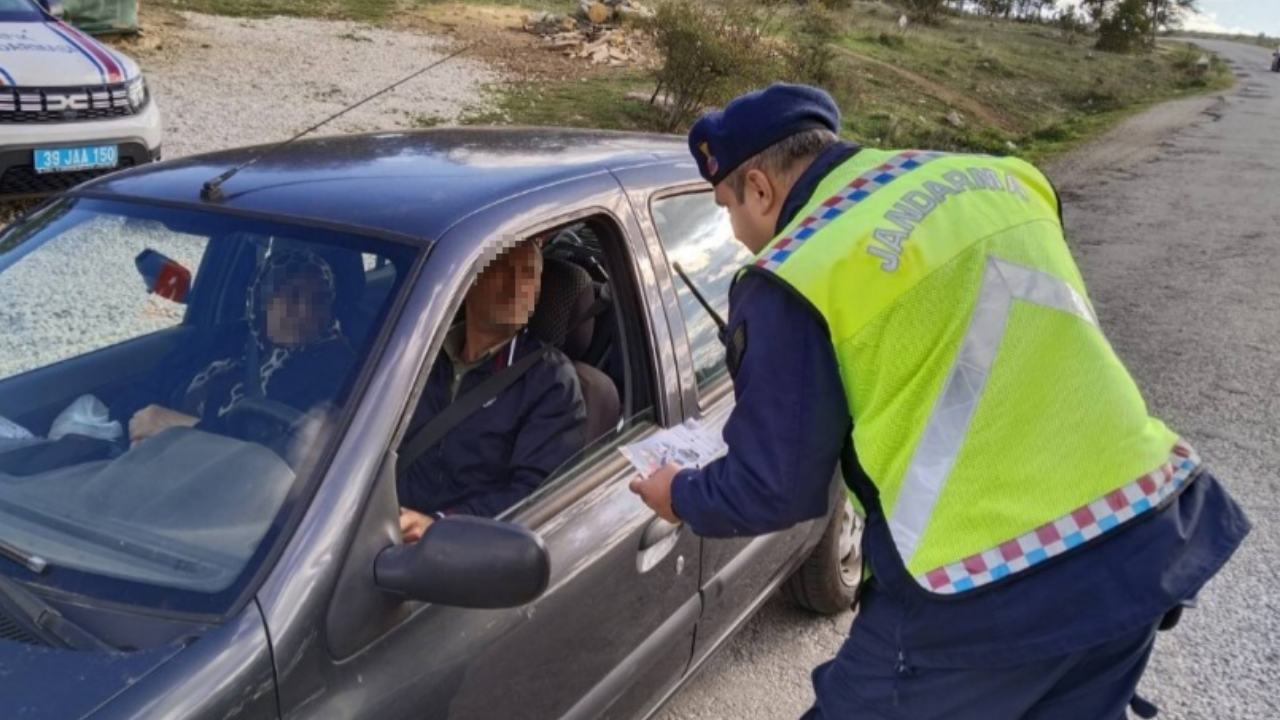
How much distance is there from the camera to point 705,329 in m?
2.85

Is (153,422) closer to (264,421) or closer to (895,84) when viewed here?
(264,421)

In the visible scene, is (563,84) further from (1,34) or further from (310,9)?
(1,34)

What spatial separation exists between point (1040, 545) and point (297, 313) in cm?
142

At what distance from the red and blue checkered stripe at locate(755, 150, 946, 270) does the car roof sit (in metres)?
0.74

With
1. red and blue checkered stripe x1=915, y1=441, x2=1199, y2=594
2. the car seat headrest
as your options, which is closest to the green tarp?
the car seat headrest

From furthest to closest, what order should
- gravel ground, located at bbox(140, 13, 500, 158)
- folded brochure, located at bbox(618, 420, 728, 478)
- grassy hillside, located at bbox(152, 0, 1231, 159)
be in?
grassy hillside, located at bbox(152, 0, 1231, 159) < gravel ground, located at bbox(140, 13, 500, 158) < folded brochure, located at bbox(618, 420, 728, 478)

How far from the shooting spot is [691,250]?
9.53 ft

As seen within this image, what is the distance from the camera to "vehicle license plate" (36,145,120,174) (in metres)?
6.55

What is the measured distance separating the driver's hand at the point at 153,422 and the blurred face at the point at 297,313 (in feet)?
0.75

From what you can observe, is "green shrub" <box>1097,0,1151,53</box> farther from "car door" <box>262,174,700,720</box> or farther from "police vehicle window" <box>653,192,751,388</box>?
"car door" <box>262,174,700,720</box>

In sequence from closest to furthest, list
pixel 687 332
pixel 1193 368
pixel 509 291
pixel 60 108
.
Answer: pixel 509 291, pixel 687 332, pixel 60 108, pixel 1193 368

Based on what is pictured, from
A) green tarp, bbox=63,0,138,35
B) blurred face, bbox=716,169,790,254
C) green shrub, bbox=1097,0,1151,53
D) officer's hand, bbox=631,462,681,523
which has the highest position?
green shrub, bbox=1097,0,1151,53

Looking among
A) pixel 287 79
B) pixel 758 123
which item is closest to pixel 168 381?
pixel 758 123

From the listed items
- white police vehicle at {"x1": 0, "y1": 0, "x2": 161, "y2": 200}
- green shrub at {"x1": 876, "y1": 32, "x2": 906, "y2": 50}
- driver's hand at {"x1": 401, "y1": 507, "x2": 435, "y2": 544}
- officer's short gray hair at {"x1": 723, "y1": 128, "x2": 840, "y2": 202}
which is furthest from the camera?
green shrub at {"x1": 876, "y1": 32, "x2": 906, "y2": 50}
